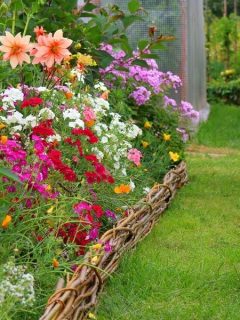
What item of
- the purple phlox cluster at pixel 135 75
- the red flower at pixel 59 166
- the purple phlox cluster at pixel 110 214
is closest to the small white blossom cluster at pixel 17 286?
the red flower at pixel 59 166

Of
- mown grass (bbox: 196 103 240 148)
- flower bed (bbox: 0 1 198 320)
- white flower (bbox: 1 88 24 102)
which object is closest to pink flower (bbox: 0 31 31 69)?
flower bed (bbox: 0 1 198 320)

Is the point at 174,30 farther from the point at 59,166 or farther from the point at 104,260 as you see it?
the point at 59,166

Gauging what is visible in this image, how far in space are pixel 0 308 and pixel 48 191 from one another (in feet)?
3.02

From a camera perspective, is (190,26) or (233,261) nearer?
(233,261)

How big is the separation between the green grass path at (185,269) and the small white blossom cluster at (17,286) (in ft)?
2.32

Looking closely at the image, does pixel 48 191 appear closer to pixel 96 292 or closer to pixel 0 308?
pixel 96 292

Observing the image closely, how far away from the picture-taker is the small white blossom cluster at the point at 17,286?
244 centimetres

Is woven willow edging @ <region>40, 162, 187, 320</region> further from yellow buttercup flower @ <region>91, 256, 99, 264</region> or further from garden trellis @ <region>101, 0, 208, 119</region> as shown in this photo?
garden trellis @ <region>101, 0, 208, 119</region>

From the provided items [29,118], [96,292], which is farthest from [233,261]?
[29,118]

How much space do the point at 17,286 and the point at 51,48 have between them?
1484 mm

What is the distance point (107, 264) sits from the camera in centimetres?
364

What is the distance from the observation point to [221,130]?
9.77 m

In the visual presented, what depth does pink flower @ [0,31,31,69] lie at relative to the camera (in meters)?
3.61

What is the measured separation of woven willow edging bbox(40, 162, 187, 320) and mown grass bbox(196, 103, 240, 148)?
3.42m
